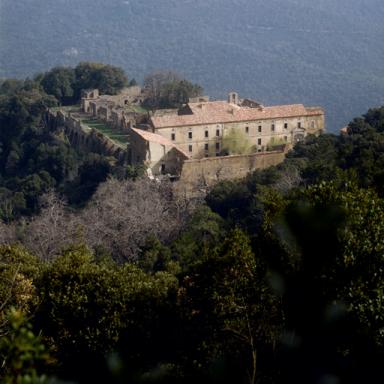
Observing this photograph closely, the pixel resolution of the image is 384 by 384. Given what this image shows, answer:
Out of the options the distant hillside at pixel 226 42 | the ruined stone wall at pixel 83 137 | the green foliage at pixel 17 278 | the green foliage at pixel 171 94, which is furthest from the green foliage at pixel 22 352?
the distant hillside at pixel 226 42

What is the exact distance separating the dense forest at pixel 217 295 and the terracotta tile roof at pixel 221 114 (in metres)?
8.60

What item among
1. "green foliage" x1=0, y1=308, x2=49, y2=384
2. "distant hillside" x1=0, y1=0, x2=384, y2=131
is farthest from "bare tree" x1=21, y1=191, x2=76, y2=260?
"distant hillside" x1=0, y1=0, x2=384, y2=131

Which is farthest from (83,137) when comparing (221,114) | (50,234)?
(50,234)

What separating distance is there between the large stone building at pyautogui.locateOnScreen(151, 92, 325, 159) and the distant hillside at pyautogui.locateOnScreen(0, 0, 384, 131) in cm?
1856

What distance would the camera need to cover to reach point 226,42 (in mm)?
85125

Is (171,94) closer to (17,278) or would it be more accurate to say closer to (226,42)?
(17,278)

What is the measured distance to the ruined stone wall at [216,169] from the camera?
35156 mm

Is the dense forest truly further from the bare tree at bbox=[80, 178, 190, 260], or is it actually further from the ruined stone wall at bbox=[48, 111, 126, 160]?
the ruined stone wall at bbox=[48, 111, 126, 160]

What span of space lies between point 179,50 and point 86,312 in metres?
69.9

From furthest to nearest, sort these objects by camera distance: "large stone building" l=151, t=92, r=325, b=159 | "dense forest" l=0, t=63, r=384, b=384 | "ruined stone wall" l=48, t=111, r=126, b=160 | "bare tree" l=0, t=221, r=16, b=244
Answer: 1. "ruined stone wall" l=48, t=111, r=126, b=160
2. "large stone building" l=151, t=92, r=325, b=159
3. "bare tree" l=0, t=221, r=16, b=244
4. "dense forest" l=0, t=63, r=384, b=384

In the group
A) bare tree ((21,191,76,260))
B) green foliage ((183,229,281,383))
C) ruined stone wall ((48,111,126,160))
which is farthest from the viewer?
ruined stone wall ((48,111,126,160))

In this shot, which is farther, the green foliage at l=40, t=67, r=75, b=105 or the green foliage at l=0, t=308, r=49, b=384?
the green foliage at l=40, t=67, r=75, b=105

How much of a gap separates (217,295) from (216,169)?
22.4 meters

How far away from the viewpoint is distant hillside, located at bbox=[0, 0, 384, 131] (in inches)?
2680
